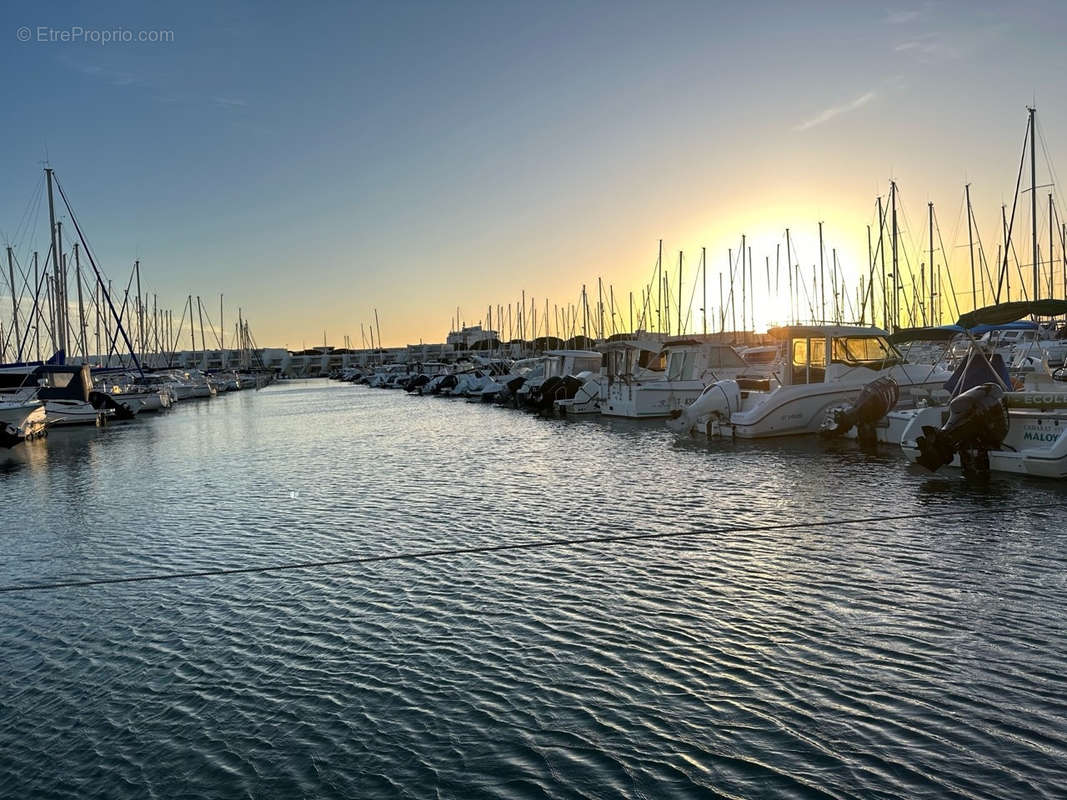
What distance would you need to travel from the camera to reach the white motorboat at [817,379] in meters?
24.1

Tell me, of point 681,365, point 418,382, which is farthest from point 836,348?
point 418,382

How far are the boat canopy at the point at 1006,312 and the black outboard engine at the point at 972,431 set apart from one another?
2680 mm

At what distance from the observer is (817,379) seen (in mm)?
24953

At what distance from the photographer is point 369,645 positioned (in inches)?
298

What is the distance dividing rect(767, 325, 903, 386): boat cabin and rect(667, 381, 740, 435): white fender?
2154mm

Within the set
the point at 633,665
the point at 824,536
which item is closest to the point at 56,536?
the point at 633,665

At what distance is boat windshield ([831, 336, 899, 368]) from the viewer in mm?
24500

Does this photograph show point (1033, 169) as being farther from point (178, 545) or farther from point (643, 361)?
point (178, 545)

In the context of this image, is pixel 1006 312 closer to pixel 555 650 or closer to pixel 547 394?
pixel 555 650

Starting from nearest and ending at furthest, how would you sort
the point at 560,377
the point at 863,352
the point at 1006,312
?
the point at 1006,312 → the point at 863,352 → the point at 560,377

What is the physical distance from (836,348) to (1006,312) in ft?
22.3

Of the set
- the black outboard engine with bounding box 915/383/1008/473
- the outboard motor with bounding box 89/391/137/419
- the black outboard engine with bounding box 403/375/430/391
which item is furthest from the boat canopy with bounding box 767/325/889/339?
the black outboard engine with bounding box 403/375/430/391

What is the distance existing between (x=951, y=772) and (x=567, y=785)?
7.70 ft

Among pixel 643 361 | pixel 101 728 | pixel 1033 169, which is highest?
pixel 1033 169
